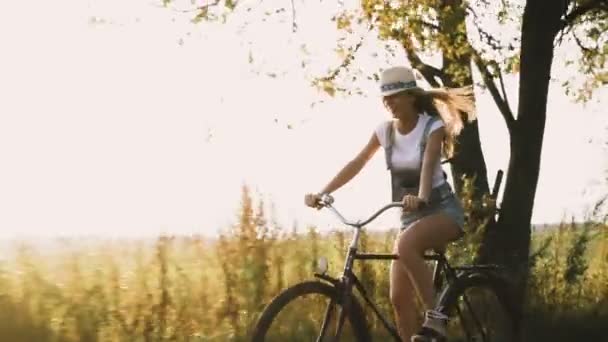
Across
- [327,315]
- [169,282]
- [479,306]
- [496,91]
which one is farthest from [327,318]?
[496,91]

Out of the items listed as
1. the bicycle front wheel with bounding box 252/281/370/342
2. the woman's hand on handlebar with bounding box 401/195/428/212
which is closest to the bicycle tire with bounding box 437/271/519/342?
the bicycle front wheel with bounding box 252/281/370/342

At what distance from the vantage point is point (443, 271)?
6961mm

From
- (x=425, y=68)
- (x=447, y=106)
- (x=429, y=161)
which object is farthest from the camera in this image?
(x=425, y=68)

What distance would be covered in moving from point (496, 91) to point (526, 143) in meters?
1.72

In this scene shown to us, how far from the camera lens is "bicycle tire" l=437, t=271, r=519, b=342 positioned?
6.94 metres

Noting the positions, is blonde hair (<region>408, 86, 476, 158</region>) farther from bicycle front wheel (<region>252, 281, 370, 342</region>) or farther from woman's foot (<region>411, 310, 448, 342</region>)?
bicycle front wheel (<region>252, 281, 370, 342</region>)

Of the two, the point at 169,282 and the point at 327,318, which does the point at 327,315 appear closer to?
the point at 327,318

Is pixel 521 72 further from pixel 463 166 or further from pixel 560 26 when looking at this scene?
pixel 463 166

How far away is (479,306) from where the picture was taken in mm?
7438

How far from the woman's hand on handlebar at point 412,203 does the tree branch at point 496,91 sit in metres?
6.15

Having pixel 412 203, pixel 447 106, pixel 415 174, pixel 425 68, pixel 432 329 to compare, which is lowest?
pixel 432 329

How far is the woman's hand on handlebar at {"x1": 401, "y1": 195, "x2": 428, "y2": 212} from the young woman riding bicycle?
0.40 feet

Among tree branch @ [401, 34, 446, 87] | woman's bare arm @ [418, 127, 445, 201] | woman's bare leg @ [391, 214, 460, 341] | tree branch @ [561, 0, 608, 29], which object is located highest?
tree branch @ [561, 0, 608, 29]

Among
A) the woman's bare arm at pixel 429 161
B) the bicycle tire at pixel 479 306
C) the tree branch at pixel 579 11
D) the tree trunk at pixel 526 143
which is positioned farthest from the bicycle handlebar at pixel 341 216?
the tree branch at pixel 579 11
